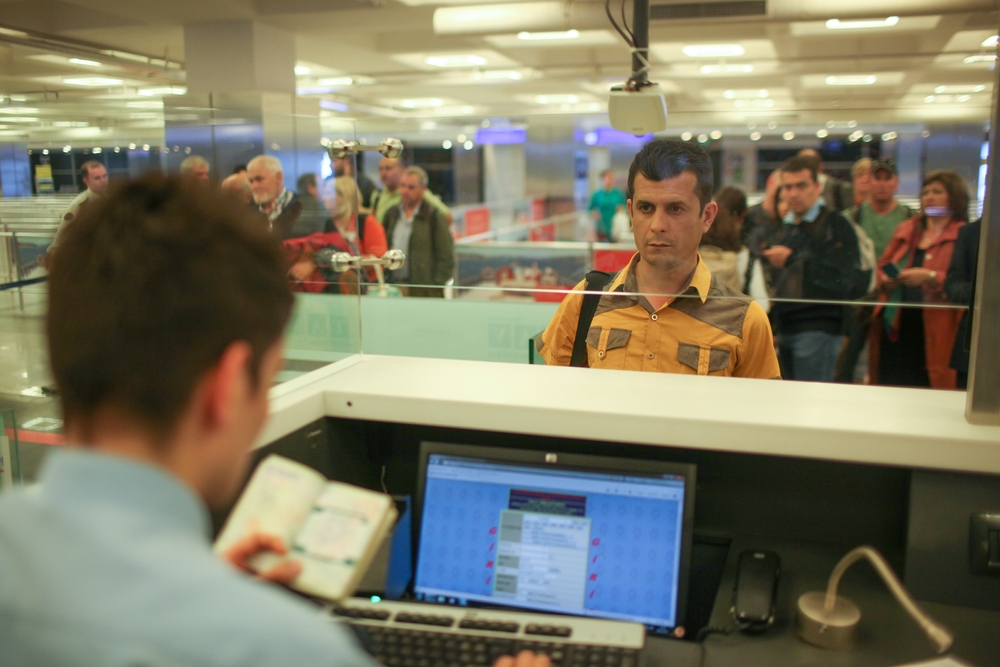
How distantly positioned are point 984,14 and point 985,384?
19.1 feet

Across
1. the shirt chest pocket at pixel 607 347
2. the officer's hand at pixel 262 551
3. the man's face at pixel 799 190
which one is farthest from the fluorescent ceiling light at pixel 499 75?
the officer's hand at pixel 262 551

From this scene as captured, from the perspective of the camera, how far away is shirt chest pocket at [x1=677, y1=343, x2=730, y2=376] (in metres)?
1.82

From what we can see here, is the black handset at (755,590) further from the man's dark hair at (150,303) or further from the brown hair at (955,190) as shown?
the brown hair at (955,190)

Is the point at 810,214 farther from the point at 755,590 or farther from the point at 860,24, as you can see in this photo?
the point at 860,24

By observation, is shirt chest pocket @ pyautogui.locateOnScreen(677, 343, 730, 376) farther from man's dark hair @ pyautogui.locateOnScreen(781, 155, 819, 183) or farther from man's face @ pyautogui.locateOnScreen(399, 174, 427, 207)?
man's face @ pyautogui.locateOnScreen(399, 174, 427, 207)

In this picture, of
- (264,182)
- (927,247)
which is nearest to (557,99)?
(927,247)

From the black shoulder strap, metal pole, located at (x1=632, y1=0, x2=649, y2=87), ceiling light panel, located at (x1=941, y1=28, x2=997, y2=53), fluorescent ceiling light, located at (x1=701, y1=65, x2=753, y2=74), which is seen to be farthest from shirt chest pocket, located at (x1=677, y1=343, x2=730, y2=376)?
fluorescent ceiling light, located at (x1=701, y1=65, x2=753, y2=74)

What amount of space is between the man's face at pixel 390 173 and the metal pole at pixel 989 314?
3.37 m

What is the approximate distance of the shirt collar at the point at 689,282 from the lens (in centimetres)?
187

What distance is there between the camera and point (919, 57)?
768 cm

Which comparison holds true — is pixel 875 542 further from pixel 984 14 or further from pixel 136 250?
pixel 984 14

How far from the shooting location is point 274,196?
1.93 metres

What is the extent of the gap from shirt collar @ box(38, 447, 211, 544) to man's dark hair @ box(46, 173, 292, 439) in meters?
0.04

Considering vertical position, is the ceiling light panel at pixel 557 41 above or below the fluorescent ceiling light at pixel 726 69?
below
